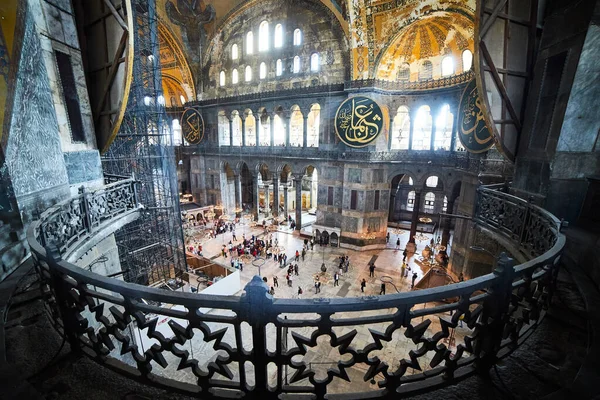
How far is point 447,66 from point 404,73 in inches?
78.0

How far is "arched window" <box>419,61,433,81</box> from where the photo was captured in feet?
43.6

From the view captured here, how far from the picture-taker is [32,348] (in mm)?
1994

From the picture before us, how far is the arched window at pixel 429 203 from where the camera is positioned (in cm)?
2045

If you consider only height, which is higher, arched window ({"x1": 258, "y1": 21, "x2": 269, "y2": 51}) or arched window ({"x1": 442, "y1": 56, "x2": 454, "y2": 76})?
arched window ({"x1": 258, "y1": 21, "x2": 269, "y2": 51})

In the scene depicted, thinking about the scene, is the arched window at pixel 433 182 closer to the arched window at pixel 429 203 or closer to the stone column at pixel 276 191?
the arched window at pixel 429 203

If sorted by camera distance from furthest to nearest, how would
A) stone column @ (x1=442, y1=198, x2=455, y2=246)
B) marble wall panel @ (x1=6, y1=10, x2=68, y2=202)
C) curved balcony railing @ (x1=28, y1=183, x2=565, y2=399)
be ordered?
stone column @ (x1=442, y1=198, x2=455, y2=246), marble wall panel @ (x1=6, y1=10, x2=68, y2=202), curved balcony railing @ (x1=28, y1=183, x2=565, y2=399)

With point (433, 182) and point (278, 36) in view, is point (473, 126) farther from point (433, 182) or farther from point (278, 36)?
point (433, 182)

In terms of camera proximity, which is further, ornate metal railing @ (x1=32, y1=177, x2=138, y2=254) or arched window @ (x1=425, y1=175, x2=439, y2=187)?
arched window @ (x1=425, y1=175, x2=439, y2=187)

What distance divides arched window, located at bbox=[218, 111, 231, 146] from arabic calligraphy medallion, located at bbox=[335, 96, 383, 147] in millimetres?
9185

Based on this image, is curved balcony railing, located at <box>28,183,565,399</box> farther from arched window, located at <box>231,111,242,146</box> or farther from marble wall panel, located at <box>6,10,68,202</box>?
arched window, located at <box>231,111,242,146</box>

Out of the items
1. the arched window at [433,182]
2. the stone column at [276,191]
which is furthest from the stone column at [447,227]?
the stone column at [276,191]

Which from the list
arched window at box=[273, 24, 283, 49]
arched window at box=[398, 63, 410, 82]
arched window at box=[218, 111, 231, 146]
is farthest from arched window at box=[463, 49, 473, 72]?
arched window at box=[218, 111, 231, 146]

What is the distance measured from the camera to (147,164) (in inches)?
460

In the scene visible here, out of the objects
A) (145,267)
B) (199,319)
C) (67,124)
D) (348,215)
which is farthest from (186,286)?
(199,319)
